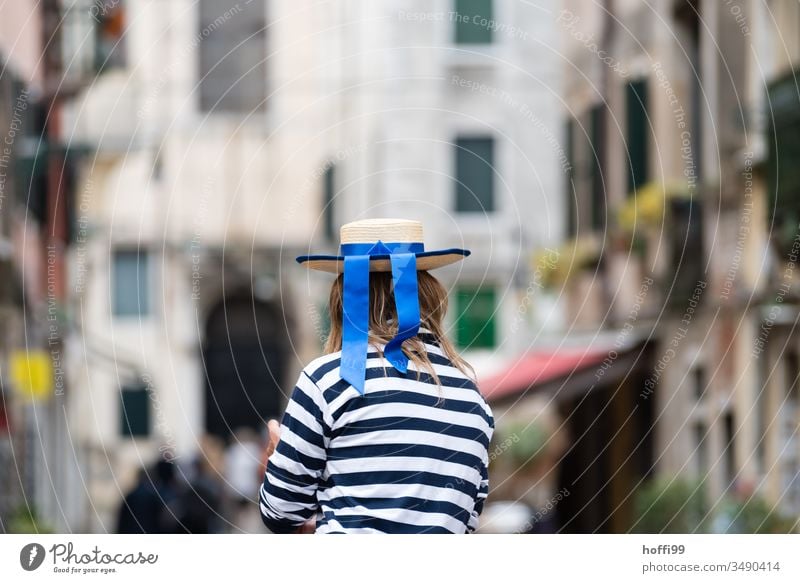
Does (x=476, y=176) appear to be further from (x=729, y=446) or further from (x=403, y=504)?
(x=403, y=504)

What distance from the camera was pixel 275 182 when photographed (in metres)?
32.5

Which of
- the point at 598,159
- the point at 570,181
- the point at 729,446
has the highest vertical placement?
the point at 598,159

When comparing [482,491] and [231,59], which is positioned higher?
[231,59]

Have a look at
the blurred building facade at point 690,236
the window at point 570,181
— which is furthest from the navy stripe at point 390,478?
the window at point 570,181

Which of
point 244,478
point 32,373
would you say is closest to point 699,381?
point 32,373

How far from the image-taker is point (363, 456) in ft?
13.7

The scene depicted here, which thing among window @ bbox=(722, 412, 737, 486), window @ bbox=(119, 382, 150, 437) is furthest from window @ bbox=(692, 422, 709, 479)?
window @ bbox=(119, 382, 150, 437)

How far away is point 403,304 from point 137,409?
2704cm

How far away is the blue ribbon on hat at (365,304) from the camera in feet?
13.6

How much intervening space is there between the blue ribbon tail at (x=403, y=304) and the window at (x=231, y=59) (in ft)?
90.4

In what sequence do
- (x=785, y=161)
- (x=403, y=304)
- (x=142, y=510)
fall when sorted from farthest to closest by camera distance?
(x=142, y=510) → (x=785, y=161) → (x=403, y=304)
